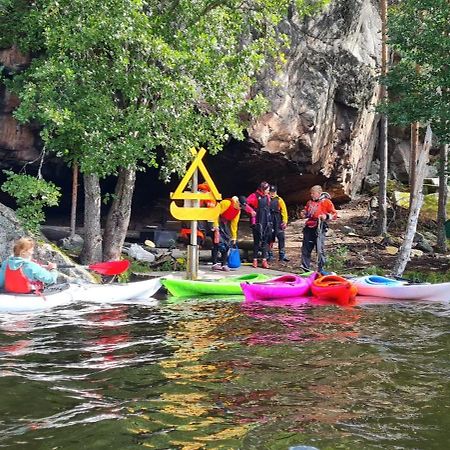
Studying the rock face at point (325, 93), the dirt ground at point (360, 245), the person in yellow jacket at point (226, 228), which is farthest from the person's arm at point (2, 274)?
the rock face at point (325, 93)

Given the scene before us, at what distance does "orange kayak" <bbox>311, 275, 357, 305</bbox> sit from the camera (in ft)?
35.2

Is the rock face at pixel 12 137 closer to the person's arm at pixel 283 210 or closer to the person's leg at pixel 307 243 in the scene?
the person's arm at pixel 283 210

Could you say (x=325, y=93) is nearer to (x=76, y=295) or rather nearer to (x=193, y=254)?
(x=193, y=254)

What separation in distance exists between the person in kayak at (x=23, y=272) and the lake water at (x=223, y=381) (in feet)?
1.89

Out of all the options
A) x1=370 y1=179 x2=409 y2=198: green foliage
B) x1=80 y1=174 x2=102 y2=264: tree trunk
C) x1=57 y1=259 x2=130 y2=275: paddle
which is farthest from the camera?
x1=370 y1=179 x2=409 y2=198: green foliage

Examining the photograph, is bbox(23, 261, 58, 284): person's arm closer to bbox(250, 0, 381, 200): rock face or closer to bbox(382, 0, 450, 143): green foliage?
bbox(382, 0, 450, 143): green foliage

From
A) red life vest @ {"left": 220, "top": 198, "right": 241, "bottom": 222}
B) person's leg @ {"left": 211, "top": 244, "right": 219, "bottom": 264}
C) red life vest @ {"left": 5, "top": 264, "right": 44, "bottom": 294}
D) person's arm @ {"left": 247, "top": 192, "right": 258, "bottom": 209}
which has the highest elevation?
person's arm @ {"left": 247, "top": 192, "right": 258, "bottom": 209}

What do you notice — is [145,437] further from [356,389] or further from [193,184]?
[193,184]

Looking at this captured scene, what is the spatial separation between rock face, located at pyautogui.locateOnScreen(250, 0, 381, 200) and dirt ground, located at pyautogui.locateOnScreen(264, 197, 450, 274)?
72.6 inches

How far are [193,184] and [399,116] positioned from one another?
492 centimetres

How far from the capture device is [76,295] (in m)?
10.0

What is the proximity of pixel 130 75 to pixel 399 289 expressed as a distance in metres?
6.51

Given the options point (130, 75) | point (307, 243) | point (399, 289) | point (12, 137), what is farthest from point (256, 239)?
point (12, 137)

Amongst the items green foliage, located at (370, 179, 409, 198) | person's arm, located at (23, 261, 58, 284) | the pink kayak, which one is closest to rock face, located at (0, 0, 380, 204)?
green foliage, located at (370, 179, 409, 198)
